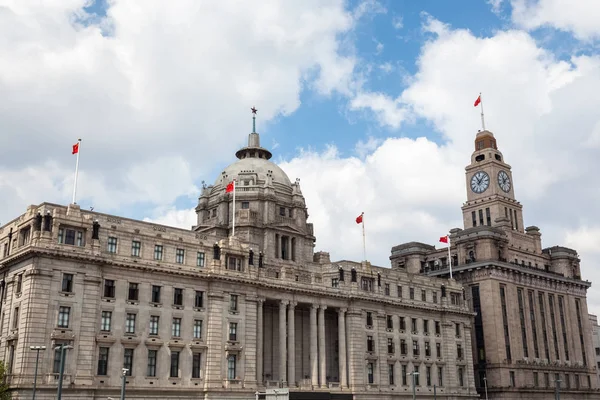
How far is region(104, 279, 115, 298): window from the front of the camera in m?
78.9

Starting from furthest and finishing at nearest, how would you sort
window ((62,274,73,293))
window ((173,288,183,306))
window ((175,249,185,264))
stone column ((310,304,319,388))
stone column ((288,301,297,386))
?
1. stone column ((310,304,319,388))
2. stone column ((288,301,297,386))
3. window ((175,249,185,264))
4. window ((173,288,183,306))
5. window ((62,274,73,293))

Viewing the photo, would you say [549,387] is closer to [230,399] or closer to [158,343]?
[230,399]

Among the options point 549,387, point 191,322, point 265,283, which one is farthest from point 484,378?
point 191,322

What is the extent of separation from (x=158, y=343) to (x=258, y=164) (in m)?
46.1

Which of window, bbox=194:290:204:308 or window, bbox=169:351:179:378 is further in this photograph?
window, bbox=194:290:204:308

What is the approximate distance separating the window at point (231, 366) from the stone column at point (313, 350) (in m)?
13.5

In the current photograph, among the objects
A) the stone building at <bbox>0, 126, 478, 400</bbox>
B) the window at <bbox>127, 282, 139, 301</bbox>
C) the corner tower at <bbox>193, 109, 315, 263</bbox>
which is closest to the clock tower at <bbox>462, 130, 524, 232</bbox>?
the stone building at <bbox>0, 126, 478, 400</bbox>

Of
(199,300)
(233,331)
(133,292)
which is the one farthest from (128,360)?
(233,331)

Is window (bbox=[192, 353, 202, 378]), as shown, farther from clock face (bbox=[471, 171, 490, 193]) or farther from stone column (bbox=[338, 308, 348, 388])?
clock face (bbox=[471, 171, 490, 193])

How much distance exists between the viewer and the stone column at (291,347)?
93.2 metres

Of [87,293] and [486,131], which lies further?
[486,131]

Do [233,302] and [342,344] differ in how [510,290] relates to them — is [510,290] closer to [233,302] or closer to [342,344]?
[342,344]

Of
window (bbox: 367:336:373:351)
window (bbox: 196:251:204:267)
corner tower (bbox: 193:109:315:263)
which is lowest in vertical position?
window (bbox: 367:336:373:351)

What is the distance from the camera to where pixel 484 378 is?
123250mm
